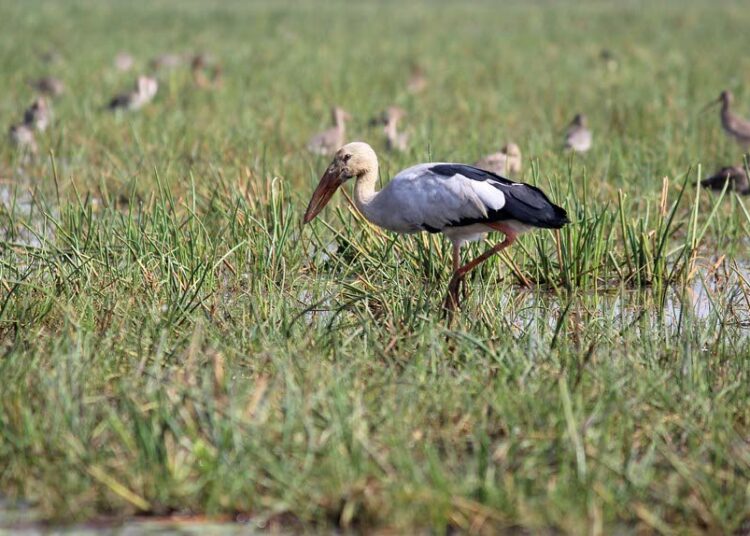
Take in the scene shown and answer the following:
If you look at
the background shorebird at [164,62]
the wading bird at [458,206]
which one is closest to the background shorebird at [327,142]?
the wading bird at [458,206]

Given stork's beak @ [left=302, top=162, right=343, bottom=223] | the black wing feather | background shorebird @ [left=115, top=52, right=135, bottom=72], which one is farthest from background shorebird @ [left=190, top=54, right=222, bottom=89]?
the black wing feather

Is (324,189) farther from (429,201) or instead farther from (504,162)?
(504,162)

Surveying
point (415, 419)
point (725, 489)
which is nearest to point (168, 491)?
point (415, 419)

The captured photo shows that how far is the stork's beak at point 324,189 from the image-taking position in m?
6.47

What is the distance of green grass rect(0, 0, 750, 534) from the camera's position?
151 inches

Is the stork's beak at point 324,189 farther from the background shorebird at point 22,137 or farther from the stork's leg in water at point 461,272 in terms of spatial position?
the background shorebird at point 22,137

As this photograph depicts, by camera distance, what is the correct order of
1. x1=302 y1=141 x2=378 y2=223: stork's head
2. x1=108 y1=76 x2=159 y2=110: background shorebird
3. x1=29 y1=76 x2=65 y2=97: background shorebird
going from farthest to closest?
x1=29 y1=76 x2=65 y2=97: background shorebird → x1=108 y1=76 x2=159 y2=110: background shorebird → x1=302 y1=141 x2=378 y2=223: stork's head

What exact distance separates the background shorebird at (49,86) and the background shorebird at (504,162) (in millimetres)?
6360

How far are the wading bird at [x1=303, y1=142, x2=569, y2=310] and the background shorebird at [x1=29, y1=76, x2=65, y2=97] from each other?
8565 mm

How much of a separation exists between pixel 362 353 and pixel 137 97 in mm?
8411

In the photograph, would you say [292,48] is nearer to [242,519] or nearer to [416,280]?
[416,280]

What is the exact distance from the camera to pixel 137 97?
1291 cm

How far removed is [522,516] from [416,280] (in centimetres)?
274

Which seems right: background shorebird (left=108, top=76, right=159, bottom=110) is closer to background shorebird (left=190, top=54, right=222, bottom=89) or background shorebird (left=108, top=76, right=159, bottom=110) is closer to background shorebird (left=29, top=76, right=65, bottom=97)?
background shorebird (left=29, top=76, right=65, bottom=97)
